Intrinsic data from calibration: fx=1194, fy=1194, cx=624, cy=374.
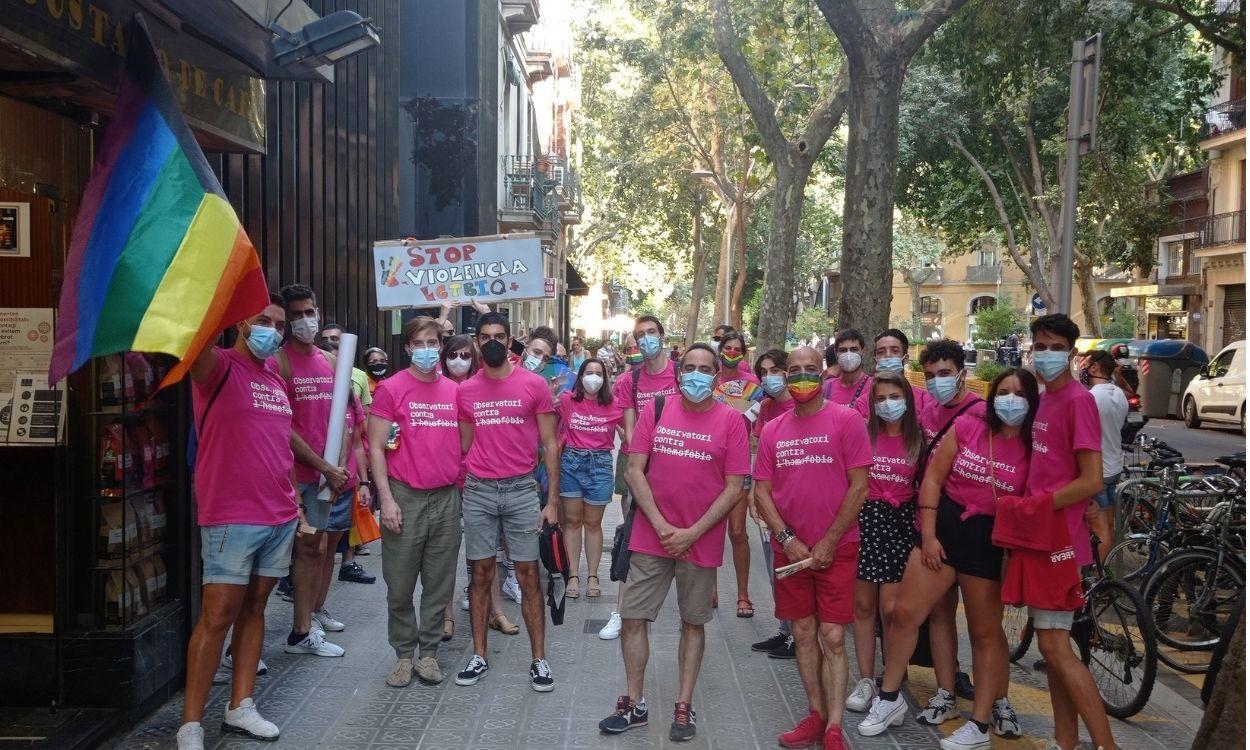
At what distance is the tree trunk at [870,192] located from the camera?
10.3 m

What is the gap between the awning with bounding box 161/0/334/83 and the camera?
577 centimetres

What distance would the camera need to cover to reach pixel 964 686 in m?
6.59

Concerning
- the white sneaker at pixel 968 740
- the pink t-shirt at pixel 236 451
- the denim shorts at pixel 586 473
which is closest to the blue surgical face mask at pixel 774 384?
the denim shorts at pixel 586 473

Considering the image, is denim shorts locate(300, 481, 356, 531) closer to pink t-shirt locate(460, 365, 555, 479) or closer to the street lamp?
pink t-shirt locate(460, 365, 555, 479)

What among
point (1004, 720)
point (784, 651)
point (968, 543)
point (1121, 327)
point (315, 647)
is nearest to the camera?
point (968, 543)

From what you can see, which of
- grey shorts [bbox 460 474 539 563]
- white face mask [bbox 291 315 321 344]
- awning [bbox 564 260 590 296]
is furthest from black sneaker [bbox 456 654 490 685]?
awning [bbox 564 260 590 296]

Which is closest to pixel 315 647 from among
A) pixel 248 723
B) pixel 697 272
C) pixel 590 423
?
pixel 248 723

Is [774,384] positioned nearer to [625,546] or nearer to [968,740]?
[625,546]

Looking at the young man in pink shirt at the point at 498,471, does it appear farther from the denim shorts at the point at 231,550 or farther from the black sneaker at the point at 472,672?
the denim shorts at the point at 231,550

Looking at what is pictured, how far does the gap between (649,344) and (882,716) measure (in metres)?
3.34

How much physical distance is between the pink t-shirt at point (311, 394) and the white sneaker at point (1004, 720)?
381 centimetres

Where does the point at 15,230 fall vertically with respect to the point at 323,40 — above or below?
below

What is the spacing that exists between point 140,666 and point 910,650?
12.4 ft

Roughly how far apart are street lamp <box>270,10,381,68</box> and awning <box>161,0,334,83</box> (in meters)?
0.05
